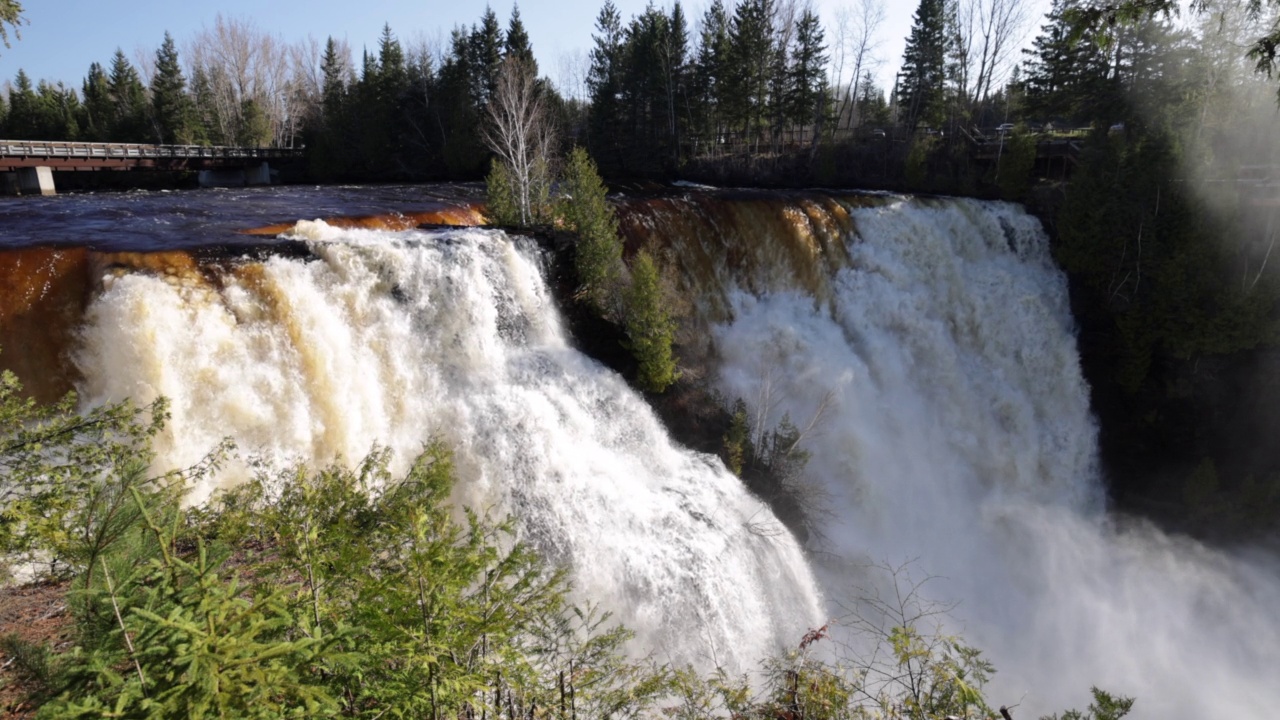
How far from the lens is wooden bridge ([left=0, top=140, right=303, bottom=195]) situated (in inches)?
1033

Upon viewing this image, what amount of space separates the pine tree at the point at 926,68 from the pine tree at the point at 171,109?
48.8 metres

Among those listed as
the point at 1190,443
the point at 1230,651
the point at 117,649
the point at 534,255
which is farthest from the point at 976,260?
the point at 117,649

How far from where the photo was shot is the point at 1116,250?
70.6 ft

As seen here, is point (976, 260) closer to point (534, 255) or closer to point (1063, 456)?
point (1063, 456)

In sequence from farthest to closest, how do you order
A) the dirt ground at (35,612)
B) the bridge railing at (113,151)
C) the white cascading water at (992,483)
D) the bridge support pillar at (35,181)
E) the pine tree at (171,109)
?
the pine tree at (171,109), the bridge support pillar at (35,181), the bridge railing at (113,151), the white cascading water at (992,483), the dirt ground at (35,612)

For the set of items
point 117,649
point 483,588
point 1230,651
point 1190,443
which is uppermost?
point 117,649

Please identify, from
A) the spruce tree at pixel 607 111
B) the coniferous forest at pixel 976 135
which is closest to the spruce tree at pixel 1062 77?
the coniferous forest at pixel 976 135

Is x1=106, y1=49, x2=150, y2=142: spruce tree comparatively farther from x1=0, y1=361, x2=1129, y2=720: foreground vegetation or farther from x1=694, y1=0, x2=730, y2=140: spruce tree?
x1=0, y1=361, x2=1129, y2=720: foreground vegetation

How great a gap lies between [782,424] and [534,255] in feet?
23.4

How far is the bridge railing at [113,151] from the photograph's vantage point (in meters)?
25.9

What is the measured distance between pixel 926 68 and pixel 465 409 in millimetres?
37794

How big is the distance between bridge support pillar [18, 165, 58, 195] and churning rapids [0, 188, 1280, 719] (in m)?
9.00

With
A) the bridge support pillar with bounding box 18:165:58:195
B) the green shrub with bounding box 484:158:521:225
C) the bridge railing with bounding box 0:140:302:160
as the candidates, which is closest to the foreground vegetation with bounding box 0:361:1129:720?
the green shrub with bounding box 484:158:521:225

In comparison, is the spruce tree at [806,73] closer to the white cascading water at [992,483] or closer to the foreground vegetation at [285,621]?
the white cascading water at [992,483]
